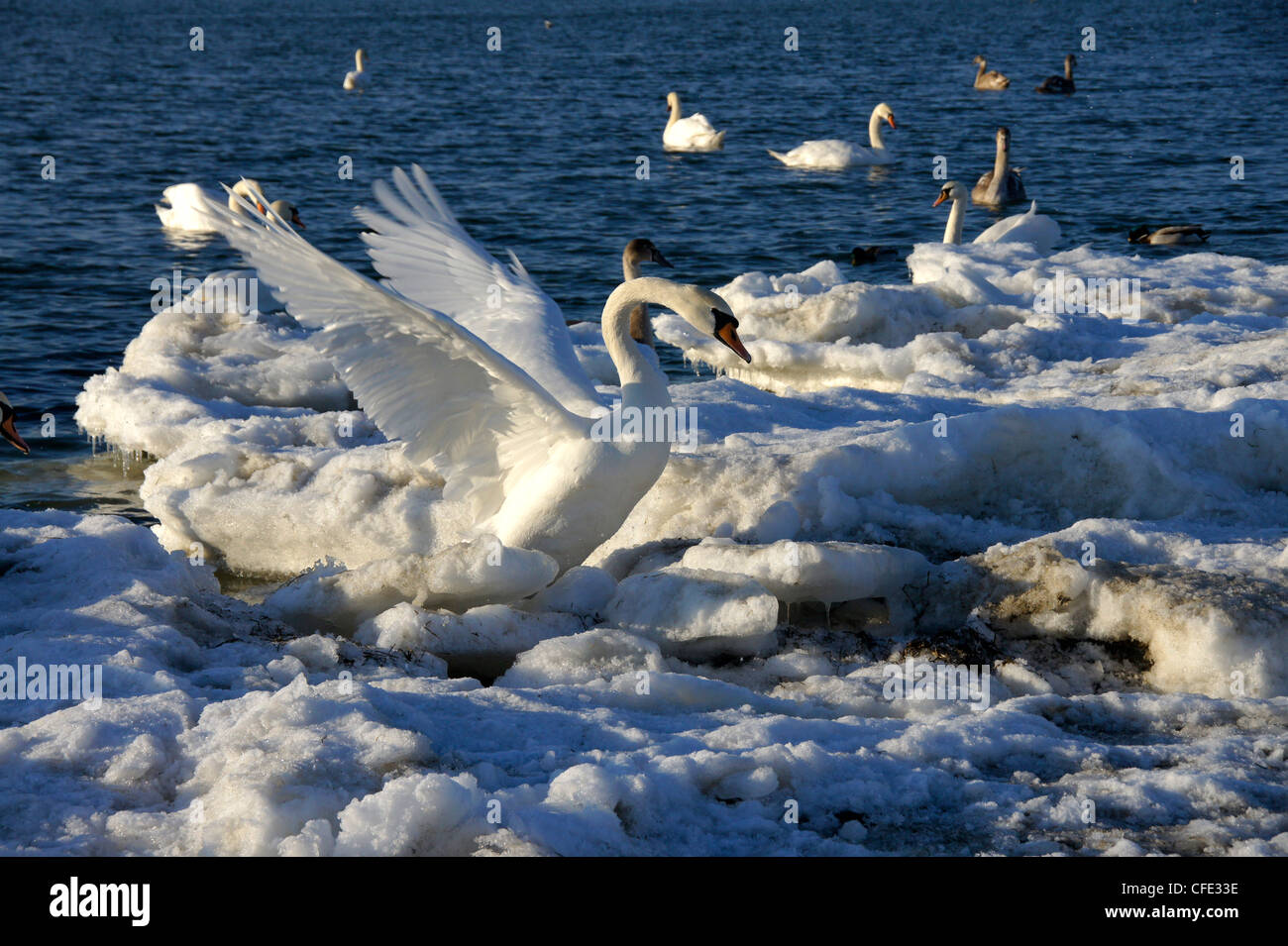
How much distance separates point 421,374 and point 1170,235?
42.7ft

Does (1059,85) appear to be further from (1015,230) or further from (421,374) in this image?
(421,374)

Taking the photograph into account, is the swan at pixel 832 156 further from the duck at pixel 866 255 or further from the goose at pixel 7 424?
the goose at pixel 7 424

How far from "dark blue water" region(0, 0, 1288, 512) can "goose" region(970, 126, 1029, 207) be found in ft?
1.33

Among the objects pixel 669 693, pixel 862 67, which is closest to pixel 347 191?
pixel 669 693

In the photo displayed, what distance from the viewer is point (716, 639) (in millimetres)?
6090

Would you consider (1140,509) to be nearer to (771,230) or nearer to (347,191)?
(771,230)

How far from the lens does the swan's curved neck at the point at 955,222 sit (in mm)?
16766

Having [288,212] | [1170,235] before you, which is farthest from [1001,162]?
[288,212]

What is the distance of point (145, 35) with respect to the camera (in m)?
46.6

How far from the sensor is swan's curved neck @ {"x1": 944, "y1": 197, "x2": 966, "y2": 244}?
55.0 feet

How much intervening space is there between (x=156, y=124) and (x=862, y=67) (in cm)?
1825

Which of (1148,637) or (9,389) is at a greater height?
(9,389)

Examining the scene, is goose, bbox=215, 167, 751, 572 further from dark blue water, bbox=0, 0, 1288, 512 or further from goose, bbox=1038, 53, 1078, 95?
goose, bbox=1038, 53, 1078, 95

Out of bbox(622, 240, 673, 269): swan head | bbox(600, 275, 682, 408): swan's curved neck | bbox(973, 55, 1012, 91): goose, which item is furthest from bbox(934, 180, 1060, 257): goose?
bbox(973, 55, 1012, 91): goose
